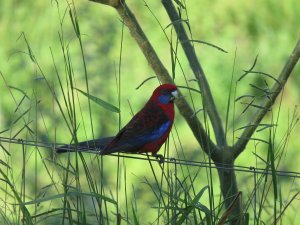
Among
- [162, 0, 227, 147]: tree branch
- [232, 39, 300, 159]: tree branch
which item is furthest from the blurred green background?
[232, 39, 300, 159]: tree branch

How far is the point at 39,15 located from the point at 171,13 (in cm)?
183

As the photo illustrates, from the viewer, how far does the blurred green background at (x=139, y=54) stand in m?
3.94

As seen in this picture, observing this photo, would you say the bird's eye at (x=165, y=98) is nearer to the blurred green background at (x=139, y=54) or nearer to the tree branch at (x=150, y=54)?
the tree branch at (x=150, y=54)

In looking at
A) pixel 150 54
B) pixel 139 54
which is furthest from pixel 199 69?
pixel 139 54

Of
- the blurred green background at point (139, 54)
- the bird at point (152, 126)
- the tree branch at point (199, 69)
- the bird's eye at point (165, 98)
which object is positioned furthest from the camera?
the blurred green background at point (139, 54)

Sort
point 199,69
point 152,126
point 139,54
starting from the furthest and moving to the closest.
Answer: point 139,54 < point 199,69 < point 152,126

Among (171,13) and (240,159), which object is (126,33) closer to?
(240,159)

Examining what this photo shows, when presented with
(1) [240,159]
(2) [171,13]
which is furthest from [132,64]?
(2) [171,13]

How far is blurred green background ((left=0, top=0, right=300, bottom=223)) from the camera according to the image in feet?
12.9

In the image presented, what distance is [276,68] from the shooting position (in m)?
4.20

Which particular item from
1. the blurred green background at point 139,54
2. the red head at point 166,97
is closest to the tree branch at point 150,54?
the red head at point 166,97

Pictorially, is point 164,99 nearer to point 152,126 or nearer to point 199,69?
point 152,126

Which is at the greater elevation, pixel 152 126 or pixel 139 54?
pixel 139 54

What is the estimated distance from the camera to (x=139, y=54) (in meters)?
4.40
